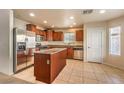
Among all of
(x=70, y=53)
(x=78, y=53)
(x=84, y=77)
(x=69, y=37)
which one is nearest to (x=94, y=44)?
(x=78, y=53)

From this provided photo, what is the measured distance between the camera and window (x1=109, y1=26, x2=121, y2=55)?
17.0 feet

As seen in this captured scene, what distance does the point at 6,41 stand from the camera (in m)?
3.75

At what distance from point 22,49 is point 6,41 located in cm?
74

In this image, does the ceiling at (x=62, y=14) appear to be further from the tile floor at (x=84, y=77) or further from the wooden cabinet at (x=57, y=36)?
the wooden cabinet at (x=57, y=36)

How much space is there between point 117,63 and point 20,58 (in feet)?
13.9

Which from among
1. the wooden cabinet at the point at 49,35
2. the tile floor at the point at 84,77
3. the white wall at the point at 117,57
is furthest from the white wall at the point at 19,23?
the white wall at the point at 117,57

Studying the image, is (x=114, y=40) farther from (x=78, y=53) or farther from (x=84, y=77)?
(x=84, y=77)

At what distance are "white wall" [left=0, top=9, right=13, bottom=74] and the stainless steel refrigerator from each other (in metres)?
0.14

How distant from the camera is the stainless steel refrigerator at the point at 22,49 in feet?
12.8

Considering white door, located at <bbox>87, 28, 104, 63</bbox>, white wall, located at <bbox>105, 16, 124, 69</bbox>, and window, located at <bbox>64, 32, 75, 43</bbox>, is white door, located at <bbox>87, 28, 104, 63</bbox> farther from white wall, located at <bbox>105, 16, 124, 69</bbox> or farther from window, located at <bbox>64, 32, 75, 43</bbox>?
window, located at <bbox>64, 32, 75, 43</bbox>
